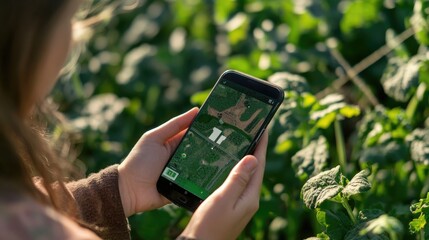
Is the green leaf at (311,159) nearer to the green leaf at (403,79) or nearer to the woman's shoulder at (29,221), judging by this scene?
the green leaf at (403,79)

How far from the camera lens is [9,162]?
1462mm

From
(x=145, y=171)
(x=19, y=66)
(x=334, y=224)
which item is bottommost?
(x=334, y=224)

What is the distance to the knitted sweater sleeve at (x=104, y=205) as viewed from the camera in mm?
1925

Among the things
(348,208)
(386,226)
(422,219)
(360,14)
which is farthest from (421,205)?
(360,14)

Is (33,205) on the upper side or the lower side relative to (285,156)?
upper

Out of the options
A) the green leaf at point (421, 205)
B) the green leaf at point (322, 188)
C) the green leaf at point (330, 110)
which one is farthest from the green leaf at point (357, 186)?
the green leaf at point (330, 110)

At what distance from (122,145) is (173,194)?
1107 mm

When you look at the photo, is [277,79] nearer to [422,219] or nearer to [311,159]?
[311,159]

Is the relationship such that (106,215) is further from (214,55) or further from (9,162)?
(214,55)

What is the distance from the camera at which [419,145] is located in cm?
212

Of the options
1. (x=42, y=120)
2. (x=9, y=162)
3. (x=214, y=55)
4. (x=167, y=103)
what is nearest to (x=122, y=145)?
(x=167, y=103)

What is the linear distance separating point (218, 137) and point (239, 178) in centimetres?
24

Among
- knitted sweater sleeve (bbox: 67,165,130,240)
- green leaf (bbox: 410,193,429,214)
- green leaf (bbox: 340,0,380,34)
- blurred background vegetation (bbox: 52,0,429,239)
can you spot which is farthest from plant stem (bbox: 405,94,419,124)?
knitted sweater sleeve (bbox: 67,165,130,240)

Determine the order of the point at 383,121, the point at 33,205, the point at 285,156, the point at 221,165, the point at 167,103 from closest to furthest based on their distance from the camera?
the point at 33,205 → the point at 221,165 → the point at 383,121 → the point at 285,156 → the point at 167,103
